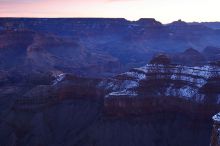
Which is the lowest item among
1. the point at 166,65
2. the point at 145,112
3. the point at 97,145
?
the point at 97,145

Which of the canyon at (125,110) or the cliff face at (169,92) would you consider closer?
the canyon at (125,110)

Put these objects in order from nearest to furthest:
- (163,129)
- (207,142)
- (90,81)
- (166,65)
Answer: (207,142), (163,129), (166,65), (90,81)

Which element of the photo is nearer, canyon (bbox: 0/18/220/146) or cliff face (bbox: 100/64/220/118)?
canyon (bbox: 0/18/220/146)

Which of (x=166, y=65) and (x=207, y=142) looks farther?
(x=166, y=65)

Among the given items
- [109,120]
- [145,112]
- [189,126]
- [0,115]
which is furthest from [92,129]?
[0,115]

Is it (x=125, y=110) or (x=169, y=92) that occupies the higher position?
(x=169, y=92)

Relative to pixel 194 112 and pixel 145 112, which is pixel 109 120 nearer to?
pixel 145 112

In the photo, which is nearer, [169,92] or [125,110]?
[125,110]

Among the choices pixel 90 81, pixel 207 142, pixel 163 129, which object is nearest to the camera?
pixel 207 142
